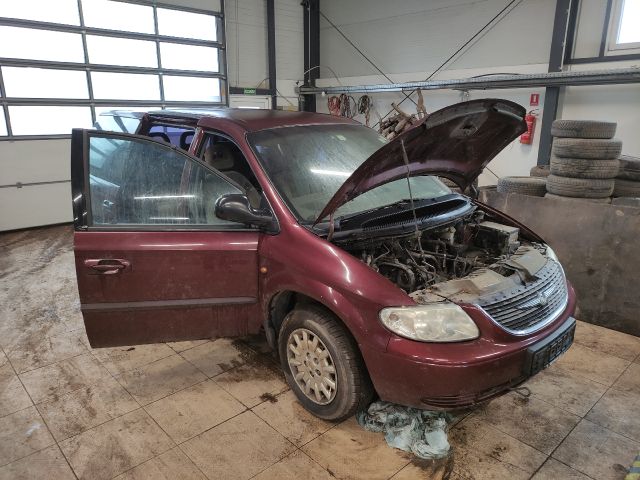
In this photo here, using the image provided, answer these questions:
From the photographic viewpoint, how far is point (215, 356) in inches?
122

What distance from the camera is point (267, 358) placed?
3039mm

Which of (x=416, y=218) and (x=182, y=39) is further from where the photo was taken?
(x=182, y=39)

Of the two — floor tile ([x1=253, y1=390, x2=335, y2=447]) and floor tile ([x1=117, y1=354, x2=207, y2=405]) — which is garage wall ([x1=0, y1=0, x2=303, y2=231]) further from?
floor tile ([x1=253, y1=390, x2=335, y2=447])

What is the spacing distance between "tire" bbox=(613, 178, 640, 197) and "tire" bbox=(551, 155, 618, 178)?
0.44m

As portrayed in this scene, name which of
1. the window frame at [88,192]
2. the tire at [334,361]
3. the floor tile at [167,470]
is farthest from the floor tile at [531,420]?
the window frame at [88,192]

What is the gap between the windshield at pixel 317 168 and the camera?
244cm

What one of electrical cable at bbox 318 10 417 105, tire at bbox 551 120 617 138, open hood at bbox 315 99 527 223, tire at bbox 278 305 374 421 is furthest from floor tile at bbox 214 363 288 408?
electrical cable at bbox 318 10 417 105

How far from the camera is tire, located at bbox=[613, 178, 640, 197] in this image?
14.1ft

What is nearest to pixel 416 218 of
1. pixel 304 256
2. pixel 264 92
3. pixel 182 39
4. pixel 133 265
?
pixel 304 256

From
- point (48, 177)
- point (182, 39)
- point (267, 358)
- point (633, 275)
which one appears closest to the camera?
point (267, 358)

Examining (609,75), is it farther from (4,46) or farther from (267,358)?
(4,46)

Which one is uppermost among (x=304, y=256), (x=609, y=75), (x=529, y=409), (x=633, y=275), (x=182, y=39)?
(x=182, y=39)

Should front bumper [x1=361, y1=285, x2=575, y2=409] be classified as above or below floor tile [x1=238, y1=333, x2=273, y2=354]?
above

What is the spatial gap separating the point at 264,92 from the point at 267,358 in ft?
27.5
